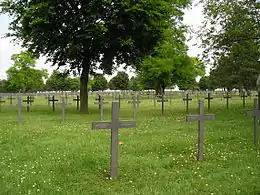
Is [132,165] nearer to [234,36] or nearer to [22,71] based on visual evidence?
[234,36]

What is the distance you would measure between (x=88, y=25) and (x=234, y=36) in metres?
9.07

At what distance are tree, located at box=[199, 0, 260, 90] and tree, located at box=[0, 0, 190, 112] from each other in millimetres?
3873

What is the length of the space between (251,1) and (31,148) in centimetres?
1300

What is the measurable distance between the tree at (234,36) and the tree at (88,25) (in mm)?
3873

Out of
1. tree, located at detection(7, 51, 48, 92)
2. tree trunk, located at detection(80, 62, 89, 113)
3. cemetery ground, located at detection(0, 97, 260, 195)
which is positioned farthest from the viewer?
tree, located at detection(7, 51, 48, 92)

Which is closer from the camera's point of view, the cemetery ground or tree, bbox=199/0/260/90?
the cemetery ground

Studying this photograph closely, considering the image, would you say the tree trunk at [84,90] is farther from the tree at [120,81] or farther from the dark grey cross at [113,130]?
the tree at [120,81]

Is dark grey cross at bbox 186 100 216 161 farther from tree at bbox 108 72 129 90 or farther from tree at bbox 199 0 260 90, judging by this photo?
tree at bbox 108 72 129 90

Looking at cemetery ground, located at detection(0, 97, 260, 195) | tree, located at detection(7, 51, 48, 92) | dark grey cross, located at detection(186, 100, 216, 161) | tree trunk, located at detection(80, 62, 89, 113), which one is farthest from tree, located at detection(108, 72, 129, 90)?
dark grey cross, located at detection(186, 100, 216, 161)

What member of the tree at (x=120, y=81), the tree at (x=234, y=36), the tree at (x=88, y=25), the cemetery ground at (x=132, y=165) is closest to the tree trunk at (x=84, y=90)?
the tree at (x=88, y=25)

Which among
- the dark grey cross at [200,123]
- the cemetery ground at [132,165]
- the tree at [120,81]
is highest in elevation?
the tree at [120,81]

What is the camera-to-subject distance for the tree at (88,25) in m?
20.8

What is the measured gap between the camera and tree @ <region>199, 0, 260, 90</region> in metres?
17.3

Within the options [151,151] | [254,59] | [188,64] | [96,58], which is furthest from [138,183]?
[188,64]
